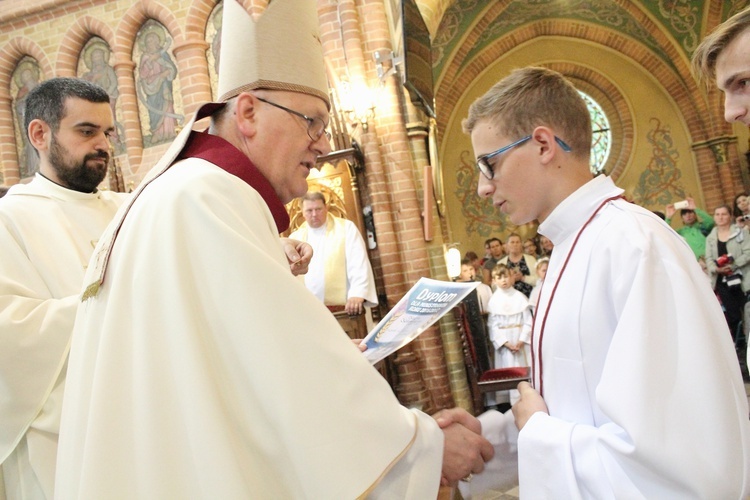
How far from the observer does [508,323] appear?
633cm

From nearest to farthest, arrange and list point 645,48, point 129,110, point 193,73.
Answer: point 193,73, point 129,110, point 645,48

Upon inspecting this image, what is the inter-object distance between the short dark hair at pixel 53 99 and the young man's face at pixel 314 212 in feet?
11.0

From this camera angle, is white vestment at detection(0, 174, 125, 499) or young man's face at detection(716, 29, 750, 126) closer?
young man's face at detection(716, 29, 750, 126)

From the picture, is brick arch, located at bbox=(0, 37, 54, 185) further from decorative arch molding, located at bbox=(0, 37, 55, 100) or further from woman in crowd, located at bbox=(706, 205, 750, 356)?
woman in crowd, located at bbox=(706, 205, 750, 356)

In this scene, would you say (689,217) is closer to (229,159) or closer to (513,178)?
(513,178)

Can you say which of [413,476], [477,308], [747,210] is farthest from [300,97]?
[747,210]

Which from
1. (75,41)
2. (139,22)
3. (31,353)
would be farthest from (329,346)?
(75,41)

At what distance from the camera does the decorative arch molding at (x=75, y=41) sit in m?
7.32

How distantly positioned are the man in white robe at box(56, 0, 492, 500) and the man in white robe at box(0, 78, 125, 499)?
2.25 feet

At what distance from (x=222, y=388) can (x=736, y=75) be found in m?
1.47

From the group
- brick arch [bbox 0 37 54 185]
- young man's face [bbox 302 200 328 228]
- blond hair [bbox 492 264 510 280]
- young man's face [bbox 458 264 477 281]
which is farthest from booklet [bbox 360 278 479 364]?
brick arch [bbox 0 37 54 185]

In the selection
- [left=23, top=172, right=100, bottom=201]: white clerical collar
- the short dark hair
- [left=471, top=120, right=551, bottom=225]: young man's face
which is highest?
the short dark hair

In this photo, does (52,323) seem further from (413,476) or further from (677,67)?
(677,67)

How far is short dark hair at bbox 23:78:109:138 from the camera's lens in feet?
7.63
